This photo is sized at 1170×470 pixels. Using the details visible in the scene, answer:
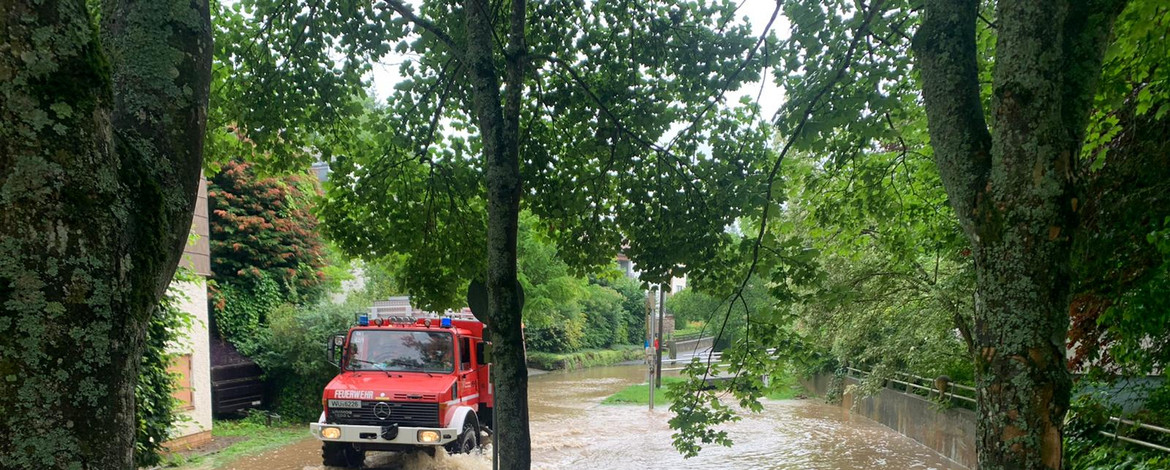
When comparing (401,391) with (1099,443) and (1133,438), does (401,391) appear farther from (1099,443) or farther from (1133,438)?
(1133,438)

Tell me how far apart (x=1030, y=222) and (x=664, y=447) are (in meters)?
12.8

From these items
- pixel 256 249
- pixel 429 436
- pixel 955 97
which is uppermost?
pixel 256 249

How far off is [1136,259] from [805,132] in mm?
2884

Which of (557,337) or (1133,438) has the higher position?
(1133,438)

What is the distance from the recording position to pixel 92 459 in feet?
7.44

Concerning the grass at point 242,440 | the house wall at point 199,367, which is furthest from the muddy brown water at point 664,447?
the house wall at point 199,367

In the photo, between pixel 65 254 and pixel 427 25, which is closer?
pixel 65 254

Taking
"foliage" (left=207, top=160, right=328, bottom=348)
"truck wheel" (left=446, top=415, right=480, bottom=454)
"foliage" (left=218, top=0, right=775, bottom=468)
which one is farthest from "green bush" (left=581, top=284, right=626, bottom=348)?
"foliage" (left=218, top=0, right=775, bottom=468)


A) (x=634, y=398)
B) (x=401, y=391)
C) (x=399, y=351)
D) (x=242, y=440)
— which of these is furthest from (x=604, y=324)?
(x=401, y=391)

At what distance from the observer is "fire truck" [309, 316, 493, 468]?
10.9 m

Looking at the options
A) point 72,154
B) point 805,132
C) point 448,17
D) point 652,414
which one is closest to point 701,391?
point 805,132

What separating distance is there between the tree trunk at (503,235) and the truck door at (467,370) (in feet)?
18.5

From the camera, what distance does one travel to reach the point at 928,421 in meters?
14.2

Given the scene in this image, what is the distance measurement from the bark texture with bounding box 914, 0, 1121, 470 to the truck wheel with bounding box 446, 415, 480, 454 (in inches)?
352
